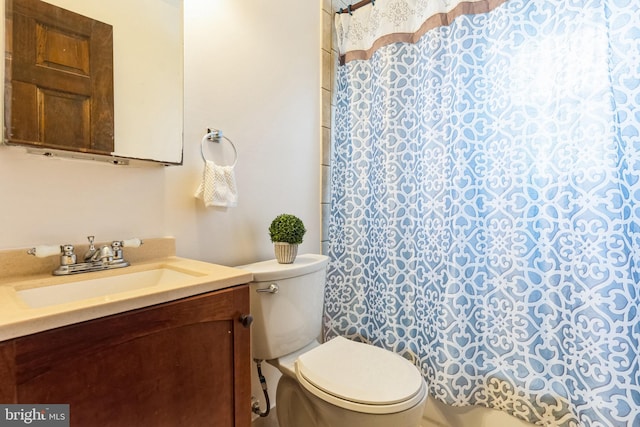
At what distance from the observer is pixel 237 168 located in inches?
52.8

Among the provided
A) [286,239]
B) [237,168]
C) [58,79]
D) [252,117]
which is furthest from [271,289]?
[58,79]

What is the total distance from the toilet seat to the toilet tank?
89 millimetres

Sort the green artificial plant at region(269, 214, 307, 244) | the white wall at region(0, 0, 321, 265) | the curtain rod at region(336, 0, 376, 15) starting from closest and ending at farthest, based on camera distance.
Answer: the white wall at region(0, 0, 321, 265) → the green artificial plant at region(269, 214, 307, 244) → the curtain rod at region(336, 0, 376, 15)

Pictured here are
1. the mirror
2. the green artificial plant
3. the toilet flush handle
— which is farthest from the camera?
the green artificial plant

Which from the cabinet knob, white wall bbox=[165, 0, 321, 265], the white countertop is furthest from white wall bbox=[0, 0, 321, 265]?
the cabinet knob

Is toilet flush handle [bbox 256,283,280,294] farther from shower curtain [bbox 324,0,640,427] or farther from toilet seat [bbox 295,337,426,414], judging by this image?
shower curtain [bbox 324,0,640,427]

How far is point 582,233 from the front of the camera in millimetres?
1046

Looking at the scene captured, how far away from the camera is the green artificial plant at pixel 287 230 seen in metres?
1.28

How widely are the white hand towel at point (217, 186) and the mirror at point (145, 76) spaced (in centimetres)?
12

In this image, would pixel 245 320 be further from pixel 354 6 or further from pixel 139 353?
pixel 354 6

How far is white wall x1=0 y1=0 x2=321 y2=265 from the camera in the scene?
89 centimetres

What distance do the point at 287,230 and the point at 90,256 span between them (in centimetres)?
66

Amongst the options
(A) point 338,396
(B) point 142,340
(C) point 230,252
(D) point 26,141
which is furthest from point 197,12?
(A) point 338,396

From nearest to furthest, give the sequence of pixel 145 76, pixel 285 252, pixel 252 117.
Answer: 1. pixel 145 76
2. pixel 285 252
3. pixel 252 117
